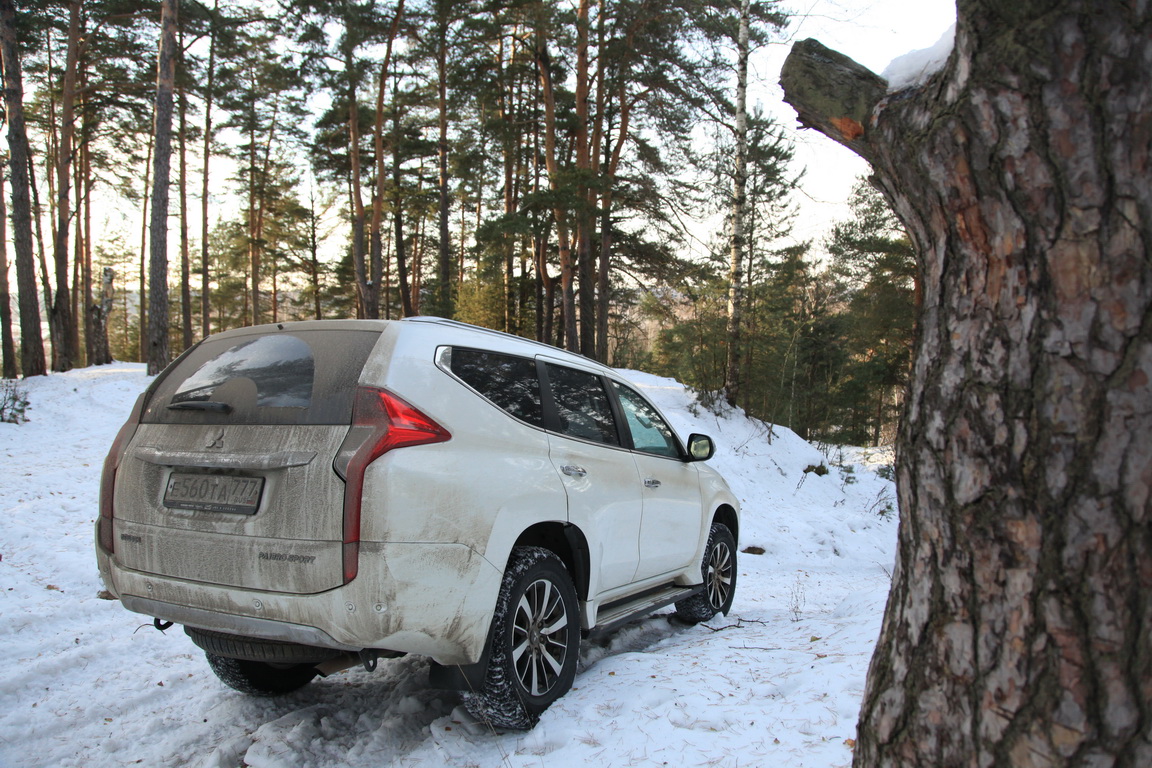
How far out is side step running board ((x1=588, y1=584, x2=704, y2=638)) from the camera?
4003 mm

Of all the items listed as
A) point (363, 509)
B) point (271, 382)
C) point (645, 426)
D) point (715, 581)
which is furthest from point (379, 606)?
point (715, 581)

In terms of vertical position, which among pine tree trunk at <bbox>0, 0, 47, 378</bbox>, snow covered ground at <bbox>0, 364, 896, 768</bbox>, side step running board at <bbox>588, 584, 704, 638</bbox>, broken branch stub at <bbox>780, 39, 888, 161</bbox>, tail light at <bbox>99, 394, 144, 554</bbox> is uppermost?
pine tree trunk at <bbox>0, 0, 47, 378</bbox>

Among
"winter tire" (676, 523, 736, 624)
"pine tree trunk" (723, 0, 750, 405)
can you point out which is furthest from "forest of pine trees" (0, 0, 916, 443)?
"winter tire" (676, 523, 736, 624)

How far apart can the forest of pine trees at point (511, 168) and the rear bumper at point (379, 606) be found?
13433 millimetres

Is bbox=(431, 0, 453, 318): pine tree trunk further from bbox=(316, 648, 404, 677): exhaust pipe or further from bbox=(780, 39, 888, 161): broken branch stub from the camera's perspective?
bbox=(780, 39, 888, 161): broken branch stub

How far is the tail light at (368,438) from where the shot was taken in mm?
Answer: 2680

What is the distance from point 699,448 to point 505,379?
6.83 ft

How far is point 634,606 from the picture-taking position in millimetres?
4348

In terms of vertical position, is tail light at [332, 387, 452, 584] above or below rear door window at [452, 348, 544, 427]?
below

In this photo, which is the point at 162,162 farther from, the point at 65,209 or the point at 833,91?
the point at 833,91

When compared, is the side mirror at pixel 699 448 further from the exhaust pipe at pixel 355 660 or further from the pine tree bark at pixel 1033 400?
the pine tree bark at pixel 1033 400

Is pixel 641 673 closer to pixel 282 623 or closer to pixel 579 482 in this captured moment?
pixel 579 482

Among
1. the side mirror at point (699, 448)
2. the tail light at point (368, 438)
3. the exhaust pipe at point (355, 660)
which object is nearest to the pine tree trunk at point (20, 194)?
the side mirror at point (699, 448)

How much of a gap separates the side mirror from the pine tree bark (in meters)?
3.22
